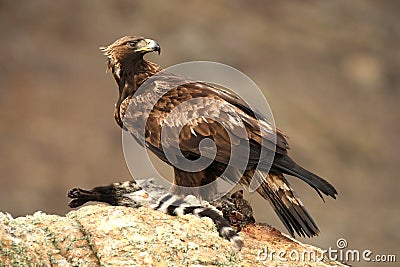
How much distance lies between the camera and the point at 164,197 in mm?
6922

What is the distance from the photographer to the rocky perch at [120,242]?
5766mm

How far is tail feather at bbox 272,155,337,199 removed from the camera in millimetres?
6961

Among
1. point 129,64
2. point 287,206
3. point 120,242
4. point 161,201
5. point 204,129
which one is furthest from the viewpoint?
point 129,64

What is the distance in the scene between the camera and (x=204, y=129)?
7426 mm

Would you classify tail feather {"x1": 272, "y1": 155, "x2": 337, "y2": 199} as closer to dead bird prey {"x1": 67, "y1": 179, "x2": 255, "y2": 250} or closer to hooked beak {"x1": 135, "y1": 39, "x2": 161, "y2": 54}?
dead bird prey {"x1": 67, "y1": 179, "x2": 255, "y2": 250}

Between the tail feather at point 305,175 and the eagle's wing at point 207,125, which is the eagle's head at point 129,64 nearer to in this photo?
the eagle's wing at point 207,125

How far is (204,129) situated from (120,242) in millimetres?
1722

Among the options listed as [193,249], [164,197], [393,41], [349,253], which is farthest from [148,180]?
[393,41]

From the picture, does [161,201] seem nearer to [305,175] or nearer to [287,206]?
[287,206]

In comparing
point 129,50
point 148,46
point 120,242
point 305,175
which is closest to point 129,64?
point 129,50

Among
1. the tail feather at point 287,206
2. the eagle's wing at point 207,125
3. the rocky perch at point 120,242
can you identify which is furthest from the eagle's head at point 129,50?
the rocky perch at point 120,242

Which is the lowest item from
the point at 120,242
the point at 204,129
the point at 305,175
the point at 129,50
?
the point at 120,242

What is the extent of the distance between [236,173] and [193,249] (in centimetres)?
144

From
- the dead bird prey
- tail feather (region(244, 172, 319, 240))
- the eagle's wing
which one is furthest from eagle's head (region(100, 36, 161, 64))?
tail feather (region(244, 172, 319, 240))
